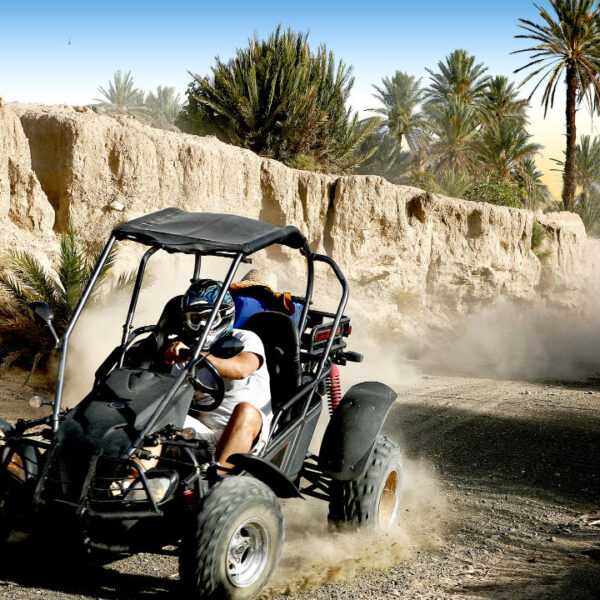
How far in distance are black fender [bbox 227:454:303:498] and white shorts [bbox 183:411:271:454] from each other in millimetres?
179

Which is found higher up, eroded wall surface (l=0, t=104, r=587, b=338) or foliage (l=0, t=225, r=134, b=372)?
eroded wall surface (l=0, t=104, r=587, b=338)

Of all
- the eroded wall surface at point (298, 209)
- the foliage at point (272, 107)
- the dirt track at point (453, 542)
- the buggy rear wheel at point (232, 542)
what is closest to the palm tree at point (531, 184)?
the eroded wall surface at point (298, 209)

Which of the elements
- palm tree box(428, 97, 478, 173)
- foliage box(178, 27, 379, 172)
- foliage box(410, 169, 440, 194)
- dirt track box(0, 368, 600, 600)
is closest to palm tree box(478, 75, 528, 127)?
palm tree box(428, 97, 478, 173)

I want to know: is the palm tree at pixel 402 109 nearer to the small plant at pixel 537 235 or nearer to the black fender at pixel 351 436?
the small plant at pixel 537 235

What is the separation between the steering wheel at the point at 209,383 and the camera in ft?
12.8

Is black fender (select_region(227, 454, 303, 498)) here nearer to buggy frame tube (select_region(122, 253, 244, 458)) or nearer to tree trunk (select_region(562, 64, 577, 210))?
buggy frame tube (select_region(122, 253, 244, 458))

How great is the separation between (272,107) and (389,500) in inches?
621

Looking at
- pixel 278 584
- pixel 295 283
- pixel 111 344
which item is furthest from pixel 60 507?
pixel 295 283

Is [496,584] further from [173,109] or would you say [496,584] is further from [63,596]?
[173,109]

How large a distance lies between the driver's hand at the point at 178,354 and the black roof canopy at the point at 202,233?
1.89 ft

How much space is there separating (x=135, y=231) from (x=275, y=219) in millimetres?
12212

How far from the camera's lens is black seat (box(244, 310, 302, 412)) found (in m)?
4.51

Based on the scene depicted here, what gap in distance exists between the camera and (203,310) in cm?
398

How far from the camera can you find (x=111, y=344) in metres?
9.95
